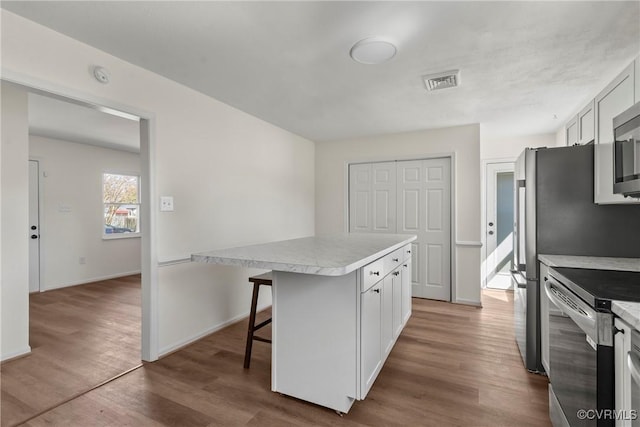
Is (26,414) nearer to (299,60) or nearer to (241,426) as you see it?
(241,426)

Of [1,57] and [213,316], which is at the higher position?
[1,57]

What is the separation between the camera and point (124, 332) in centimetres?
310

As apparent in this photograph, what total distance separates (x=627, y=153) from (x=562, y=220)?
0.70 meters

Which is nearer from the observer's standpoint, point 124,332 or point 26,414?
point 26,414

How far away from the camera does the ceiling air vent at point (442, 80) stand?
8.17 ft

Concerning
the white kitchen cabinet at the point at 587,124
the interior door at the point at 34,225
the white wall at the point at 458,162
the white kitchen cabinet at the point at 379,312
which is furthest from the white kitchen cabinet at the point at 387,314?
the interior door at the point at 34,225

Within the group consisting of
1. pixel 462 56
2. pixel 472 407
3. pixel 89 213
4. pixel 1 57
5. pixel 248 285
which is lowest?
pixel 472 407

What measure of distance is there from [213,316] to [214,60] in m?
2.40

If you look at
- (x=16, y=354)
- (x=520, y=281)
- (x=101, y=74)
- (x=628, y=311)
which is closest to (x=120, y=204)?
(x=16, y=354)

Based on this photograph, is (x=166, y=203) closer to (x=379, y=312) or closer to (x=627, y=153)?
(x=379, y=312)

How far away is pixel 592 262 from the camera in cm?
196

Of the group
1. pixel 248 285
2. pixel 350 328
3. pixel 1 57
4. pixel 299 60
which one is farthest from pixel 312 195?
pixel 1 57

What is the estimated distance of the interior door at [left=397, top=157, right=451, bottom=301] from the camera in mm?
4207

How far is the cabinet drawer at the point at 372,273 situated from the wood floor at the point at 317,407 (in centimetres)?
77
